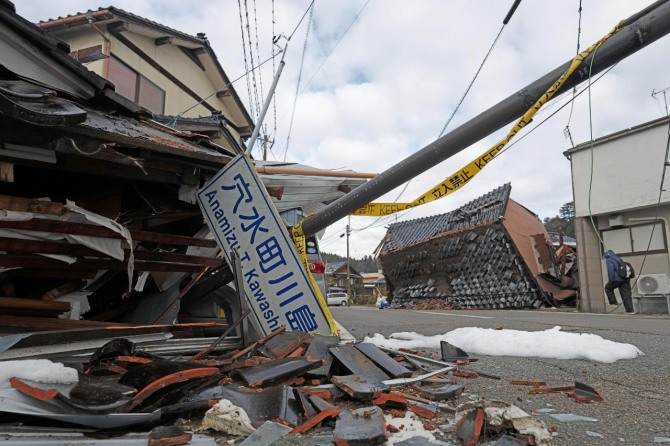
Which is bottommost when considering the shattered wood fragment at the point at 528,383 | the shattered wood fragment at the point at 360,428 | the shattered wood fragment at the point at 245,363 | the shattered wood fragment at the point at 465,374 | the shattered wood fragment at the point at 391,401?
the shattered wood fragment at the point at 465,374

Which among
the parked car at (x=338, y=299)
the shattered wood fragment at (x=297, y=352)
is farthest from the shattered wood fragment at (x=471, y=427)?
the parked car at (x=338, y=299)

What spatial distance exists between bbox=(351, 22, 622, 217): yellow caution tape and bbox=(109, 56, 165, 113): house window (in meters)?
9.24

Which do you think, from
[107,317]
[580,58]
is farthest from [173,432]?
[580,58]

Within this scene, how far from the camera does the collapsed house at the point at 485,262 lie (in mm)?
15336

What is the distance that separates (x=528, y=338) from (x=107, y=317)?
4.52 m

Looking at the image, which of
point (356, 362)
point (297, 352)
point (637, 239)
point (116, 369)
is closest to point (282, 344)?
point (297, 352)

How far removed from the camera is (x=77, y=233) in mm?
3141

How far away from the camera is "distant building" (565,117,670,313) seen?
12922 mm

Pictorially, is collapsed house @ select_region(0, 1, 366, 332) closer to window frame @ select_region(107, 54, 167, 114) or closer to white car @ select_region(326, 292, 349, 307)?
window frame @ select_region(107, 54, 167, 114)

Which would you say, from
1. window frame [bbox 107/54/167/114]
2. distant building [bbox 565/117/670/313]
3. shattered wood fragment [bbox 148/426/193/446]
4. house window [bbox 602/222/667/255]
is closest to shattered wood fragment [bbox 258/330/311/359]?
shattered wood fragment [bbox 148/426/193/446]

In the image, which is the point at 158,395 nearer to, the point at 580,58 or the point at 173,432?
the point at 173,432

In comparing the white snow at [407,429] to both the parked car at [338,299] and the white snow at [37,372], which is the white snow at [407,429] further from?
the parked car at [338,299]

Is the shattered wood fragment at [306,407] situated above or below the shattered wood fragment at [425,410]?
above

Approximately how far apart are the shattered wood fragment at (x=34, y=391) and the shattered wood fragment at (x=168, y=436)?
49cm
